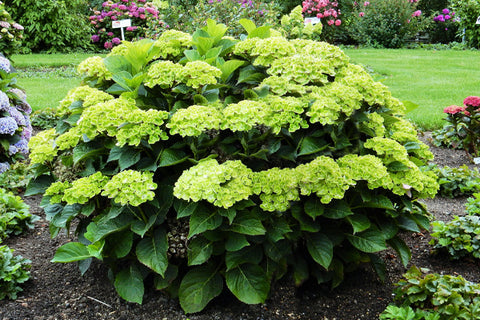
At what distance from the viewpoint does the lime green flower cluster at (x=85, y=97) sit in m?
2.57

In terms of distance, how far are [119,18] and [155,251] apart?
13272mm

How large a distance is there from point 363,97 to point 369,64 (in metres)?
8.39

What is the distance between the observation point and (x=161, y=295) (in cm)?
258

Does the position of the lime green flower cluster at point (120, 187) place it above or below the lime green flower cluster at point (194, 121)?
below

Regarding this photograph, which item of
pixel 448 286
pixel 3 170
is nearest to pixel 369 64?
pixel 3 170

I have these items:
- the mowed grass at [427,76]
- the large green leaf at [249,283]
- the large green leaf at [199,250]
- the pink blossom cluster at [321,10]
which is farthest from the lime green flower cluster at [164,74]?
the pink blossom cluster at [321,10]

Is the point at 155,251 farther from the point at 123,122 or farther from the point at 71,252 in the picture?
the point at 123,122

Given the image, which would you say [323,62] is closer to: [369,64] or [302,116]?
[302,116]

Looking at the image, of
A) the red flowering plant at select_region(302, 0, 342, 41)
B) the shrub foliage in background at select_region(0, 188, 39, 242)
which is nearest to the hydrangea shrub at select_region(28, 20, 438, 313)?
the shrub foliage in background at select_region(0, 188, 39, 242)

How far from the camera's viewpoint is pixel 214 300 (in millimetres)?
2559

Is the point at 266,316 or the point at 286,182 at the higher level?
the point at 286,182

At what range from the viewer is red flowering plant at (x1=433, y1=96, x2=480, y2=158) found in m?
4.61

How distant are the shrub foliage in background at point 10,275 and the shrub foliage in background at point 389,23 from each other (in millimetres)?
13498

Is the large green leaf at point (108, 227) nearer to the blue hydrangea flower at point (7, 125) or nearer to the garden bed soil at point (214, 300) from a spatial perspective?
the garden bed soil at point (214, 300)
